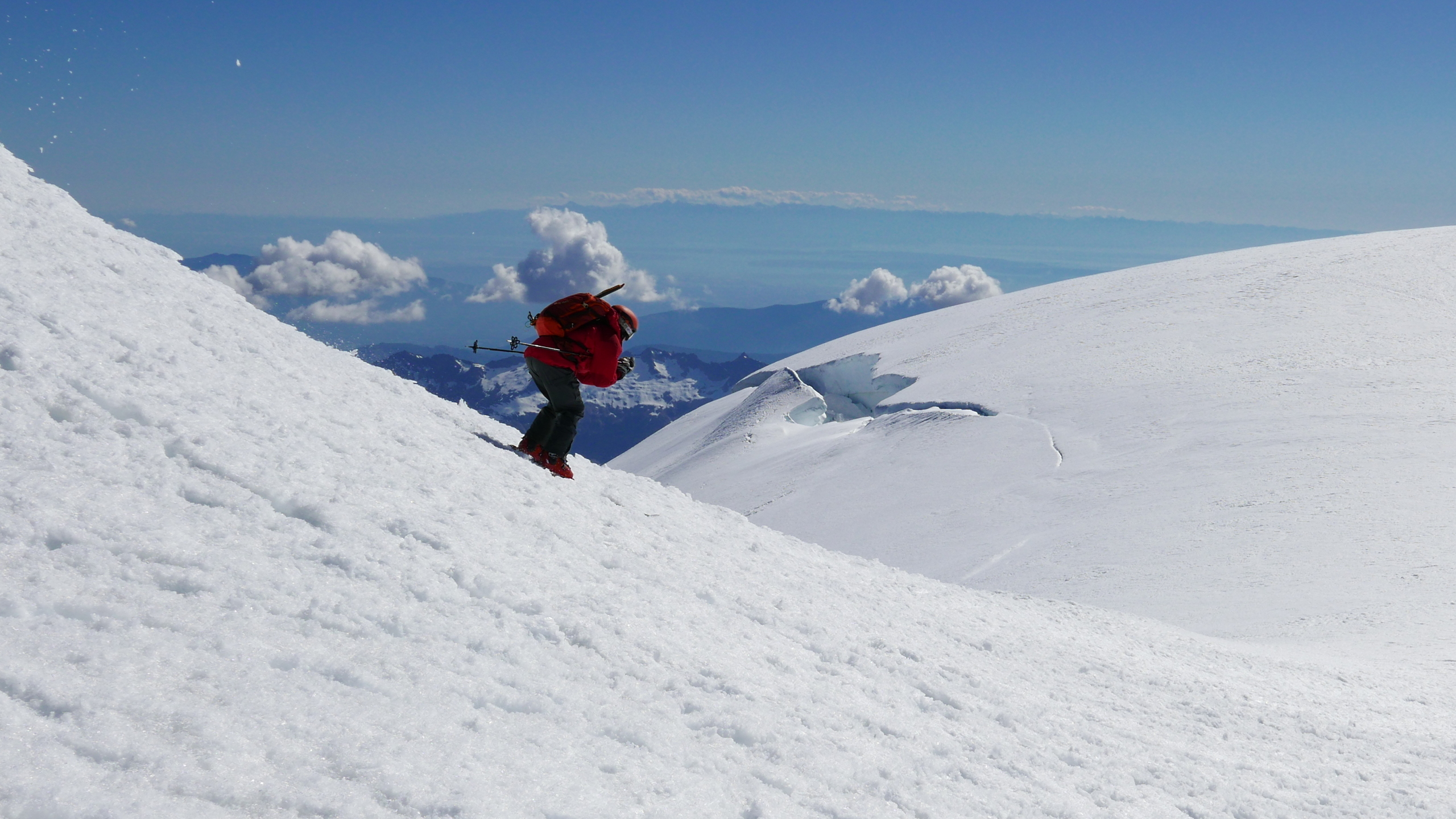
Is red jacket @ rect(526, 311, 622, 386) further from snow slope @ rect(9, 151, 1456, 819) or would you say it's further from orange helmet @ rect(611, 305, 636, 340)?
snow slope @ rect(9, 151, 1456, 819)

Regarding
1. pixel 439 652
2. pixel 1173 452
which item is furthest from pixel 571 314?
pixel 1173 452

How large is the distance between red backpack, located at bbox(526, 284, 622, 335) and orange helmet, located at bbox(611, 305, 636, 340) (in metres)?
0.11

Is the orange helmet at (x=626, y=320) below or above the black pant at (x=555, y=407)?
above

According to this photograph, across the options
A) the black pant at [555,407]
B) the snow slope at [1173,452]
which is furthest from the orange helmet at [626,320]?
the snow slope at [1173,452]

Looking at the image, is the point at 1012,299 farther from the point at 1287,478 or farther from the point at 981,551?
the point at 981,551

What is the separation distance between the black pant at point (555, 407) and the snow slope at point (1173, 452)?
916cm

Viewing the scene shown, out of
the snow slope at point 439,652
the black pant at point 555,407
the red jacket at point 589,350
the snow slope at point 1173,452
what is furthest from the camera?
the snow slope at point 1173,452

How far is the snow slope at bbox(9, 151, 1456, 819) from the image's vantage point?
3.45 metres

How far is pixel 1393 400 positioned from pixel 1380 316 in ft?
35.2

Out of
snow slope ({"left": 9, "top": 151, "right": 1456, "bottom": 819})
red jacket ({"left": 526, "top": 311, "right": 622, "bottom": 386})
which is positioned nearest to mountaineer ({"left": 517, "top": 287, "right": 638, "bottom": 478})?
red jacket ({"left": 526, "top": 311, "right": 622, "bottom": 386})

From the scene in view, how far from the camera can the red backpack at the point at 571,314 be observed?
364 inches

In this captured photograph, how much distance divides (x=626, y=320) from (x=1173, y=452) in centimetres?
1764

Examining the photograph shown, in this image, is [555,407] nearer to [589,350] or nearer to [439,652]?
[589,350]

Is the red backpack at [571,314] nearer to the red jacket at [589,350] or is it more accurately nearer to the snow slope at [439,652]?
the red jacket at [589,350]
